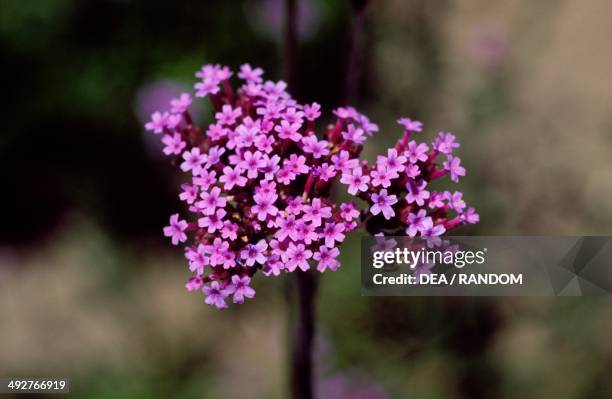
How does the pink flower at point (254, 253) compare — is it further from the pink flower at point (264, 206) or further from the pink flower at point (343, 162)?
the pink flower at point (343, 162)

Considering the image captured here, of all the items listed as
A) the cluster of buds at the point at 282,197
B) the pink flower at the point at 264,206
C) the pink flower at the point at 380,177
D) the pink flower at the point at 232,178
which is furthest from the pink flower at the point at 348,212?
the pink flower at the point at 232,178

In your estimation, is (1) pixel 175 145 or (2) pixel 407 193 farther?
(1) pixel 175 145

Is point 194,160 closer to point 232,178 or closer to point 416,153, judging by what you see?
point 232,178

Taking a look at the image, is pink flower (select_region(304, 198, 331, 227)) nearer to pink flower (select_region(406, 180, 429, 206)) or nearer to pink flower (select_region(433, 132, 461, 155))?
pink flower (select_region(406, 180, 429, 206))

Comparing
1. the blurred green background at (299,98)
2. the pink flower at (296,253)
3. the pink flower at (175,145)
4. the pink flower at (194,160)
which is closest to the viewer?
the pink flower at (296,253)

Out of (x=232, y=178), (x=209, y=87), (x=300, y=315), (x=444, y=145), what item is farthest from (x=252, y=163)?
(x=300, y=315)

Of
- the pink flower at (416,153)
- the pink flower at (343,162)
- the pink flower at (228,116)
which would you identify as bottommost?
the pink flower at (343,162)

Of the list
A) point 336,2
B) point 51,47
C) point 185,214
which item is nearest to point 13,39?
point 51,47
